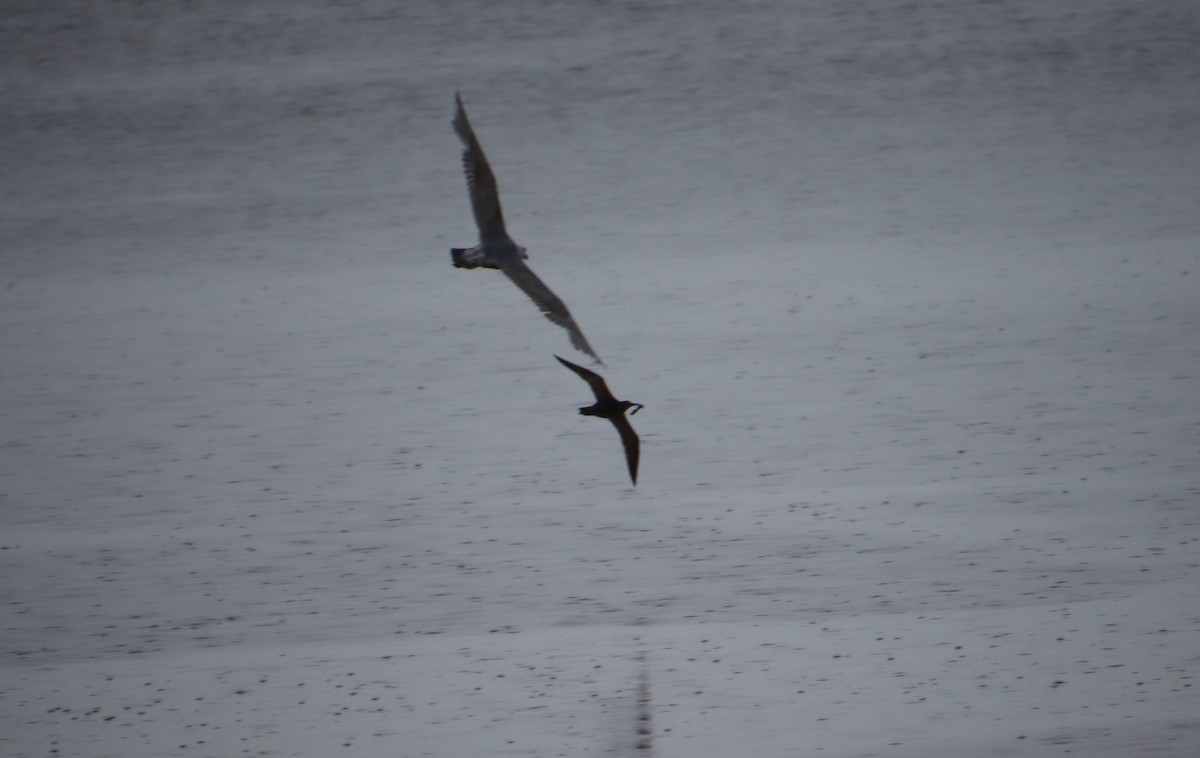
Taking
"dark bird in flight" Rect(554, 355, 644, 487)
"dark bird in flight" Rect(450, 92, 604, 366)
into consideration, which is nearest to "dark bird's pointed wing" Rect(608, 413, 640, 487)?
"dark bird in flight" Rect(554, 355, 644, 487)

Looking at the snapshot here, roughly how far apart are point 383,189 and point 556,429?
3792 millimetres

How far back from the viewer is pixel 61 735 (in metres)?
4.78

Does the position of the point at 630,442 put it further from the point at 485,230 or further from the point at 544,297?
the point at 485,230

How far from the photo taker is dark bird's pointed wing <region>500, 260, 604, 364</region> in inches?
190

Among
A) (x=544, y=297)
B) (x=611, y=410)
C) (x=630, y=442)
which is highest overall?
(x=544, y=297)

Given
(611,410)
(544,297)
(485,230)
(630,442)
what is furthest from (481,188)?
(630,442)

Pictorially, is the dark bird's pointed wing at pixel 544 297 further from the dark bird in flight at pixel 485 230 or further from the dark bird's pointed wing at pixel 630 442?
the dark bird's pointed wing at pixel 630 442

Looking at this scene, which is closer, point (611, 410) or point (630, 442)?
point (611, 410)

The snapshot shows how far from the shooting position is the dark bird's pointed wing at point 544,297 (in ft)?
15.8

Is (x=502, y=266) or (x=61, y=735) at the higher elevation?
(x=502, y=266)

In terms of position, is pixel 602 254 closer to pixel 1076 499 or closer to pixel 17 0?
pixel 1076 499

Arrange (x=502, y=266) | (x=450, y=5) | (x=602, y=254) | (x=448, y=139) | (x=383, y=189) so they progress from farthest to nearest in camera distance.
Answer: (x=450, y=5) < (x=448, y=139) < (x=383, y=189) < (x=602, y=254) < (x=502, y=266)

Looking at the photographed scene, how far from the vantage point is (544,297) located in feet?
16.4

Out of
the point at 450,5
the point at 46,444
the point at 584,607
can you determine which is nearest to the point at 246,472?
the point at 46,444
